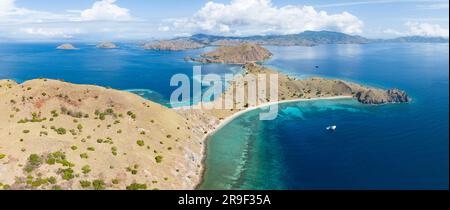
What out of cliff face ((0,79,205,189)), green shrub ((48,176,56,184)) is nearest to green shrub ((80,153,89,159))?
cliff face ((0,79,205,189))

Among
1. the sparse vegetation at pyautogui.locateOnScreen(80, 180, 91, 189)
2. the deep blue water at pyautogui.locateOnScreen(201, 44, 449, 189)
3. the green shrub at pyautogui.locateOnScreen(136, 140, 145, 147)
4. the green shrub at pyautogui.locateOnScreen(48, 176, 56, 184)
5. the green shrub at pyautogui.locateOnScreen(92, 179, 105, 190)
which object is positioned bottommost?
the deep blue water at pyautogui.locateOnScreen(201, 44, 449, 189)

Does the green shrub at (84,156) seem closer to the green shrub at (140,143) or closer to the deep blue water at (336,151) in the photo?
the green shrub at (140,143)

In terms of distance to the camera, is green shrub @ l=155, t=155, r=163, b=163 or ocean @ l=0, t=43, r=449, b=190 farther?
green shrub @ l=155, t=155, r=163, b=163

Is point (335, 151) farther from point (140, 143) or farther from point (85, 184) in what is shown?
point (85, 184)

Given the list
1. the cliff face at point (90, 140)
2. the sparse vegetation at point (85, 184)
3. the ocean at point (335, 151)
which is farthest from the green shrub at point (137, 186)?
the ocean at point (335, 151)

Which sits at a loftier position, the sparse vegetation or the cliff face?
the cliff face

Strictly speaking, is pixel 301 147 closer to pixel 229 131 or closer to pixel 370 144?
pixel 370 144

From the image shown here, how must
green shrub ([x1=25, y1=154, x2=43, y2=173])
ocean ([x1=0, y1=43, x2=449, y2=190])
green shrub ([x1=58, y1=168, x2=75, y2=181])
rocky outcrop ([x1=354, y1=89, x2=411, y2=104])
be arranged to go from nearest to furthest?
green shrub ([x1=25, y1=154, x2=43, y2=173])
green shrub ([x1=58, y1=168, x2=75, y2=181])
ocean ([x1=0, y1=43, x2=449, y2=190])
rocky outcrop ([x1=354, y1=89, x2=411, y2=104])

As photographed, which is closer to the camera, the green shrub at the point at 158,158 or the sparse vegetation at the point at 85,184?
the sparse vegetation at the point at 85,184

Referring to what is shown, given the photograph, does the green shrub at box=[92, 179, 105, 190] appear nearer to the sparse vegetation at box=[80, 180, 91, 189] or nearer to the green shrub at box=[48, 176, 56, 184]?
the sparse vegetation at box=[80, 180, 91, 189]
